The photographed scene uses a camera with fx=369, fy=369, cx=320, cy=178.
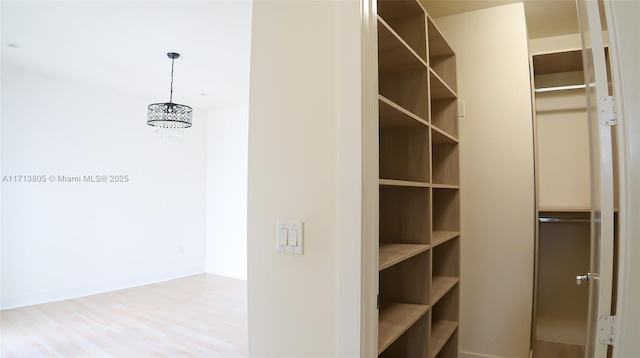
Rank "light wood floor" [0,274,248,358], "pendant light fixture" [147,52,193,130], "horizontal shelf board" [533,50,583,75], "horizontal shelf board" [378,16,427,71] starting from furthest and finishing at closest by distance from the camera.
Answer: "pendant light fixture" [147,52,193,130] → "light wood floor" [0,274,248,358] → "horizontal shelf board" [533,50,583,75] → "horizontal shelf board" [378,16,427,71]

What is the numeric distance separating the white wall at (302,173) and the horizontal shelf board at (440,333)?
1.14 m

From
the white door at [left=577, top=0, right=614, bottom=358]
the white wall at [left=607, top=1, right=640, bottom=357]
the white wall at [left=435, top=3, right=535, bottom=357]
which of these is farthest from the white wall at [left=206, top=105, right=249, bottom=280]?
the white wall at [left=607, top=1, right=640, bottom=357]

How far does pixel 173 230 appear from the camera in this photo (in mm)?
5828

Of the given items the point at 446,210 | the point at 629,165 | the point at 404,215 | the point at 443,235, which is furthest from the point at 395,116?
the point at 446,210

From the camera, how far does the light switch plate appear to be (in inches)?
49.0

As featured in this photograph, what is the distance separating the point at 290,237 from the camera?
1266mm

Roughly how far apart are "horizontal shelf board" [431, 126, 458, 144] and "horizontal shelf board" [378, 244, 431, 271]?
2.41 feet

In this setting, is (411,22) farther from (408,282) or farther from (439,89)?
(408,282)

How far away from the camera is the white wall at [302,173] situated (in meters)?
1.16

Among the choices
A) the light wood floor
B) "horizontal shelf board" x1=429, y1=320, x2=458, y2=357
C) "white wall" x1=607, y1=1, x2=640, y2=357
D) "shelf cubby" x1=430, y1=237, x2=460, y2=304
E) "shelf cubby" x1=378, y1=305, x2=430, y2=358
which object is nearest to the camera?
"white wall" x1=607, y1=1, x2=640, y2=357

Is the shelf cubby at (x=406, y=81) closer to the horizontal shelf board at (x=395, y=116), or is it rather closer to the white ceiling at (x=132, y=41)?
the horizontal shelf board at (x=395, y=116)

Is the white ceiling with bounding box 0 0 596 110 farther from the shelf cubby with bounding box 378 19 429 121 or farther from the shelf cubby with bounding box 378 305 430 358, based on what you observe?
the shelf cubby with bounding box 378 305 430 358

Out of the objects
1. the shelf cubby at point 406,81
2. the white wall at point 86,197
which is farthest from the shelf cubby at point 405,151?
the white wall at point 86,197

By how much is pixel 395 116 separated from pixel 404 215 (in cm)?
62
